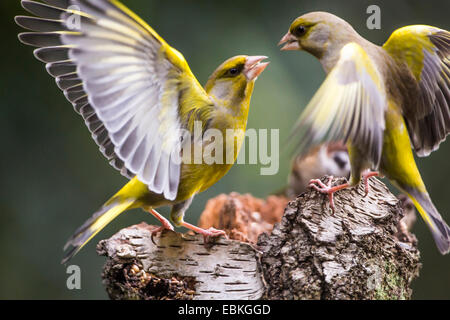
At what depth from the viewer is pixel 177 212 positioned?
8.06 feet

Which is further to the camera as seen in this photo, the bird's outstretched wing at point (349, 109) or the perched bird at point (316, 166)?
the perched bird at point (316, 166)

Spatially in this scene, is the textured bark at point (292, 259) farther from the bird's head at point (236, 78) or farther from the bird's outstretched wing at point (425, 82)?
the bird's head at point (236, 78)

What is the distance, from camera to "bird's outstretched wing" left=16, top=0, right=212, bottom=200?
189 centimetres

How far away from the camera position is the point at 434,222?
2.04 metres

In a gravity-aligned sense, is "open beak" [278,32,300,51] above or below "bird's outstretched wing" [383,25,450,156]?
above

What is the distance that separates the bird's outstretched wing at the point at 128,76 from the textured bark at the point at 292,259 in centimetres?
36

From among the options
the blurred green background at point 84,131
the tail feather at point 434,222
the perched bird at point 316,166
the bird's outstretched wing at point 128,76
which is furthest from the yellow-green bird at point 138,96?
the perched bird at point 316,166

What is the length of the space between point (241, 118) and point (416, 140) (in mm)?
809

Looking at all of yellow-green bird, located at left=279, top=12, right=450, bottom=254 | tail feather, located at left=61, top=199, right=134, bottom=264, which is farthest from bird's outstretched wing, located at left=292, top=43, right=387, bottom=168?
tail feather, located at left=61, top=199, right=134, bottom=264

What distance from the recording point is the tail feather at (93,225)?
2043mm

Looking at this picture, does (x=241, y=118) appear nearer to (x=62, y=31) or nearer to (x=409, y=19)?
(x=62, y=31)

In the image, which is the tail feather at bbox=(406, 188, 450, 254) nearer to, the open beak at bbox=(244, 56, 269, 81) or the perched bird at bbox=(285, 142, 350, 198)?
the open beak at bbox=(244, 56, 269, 81)

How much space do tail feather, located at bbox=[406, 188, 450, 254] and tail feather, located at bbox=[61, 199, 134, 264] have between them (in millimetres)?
1266

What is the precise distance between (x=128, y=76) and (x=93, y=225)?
25.7 inches
